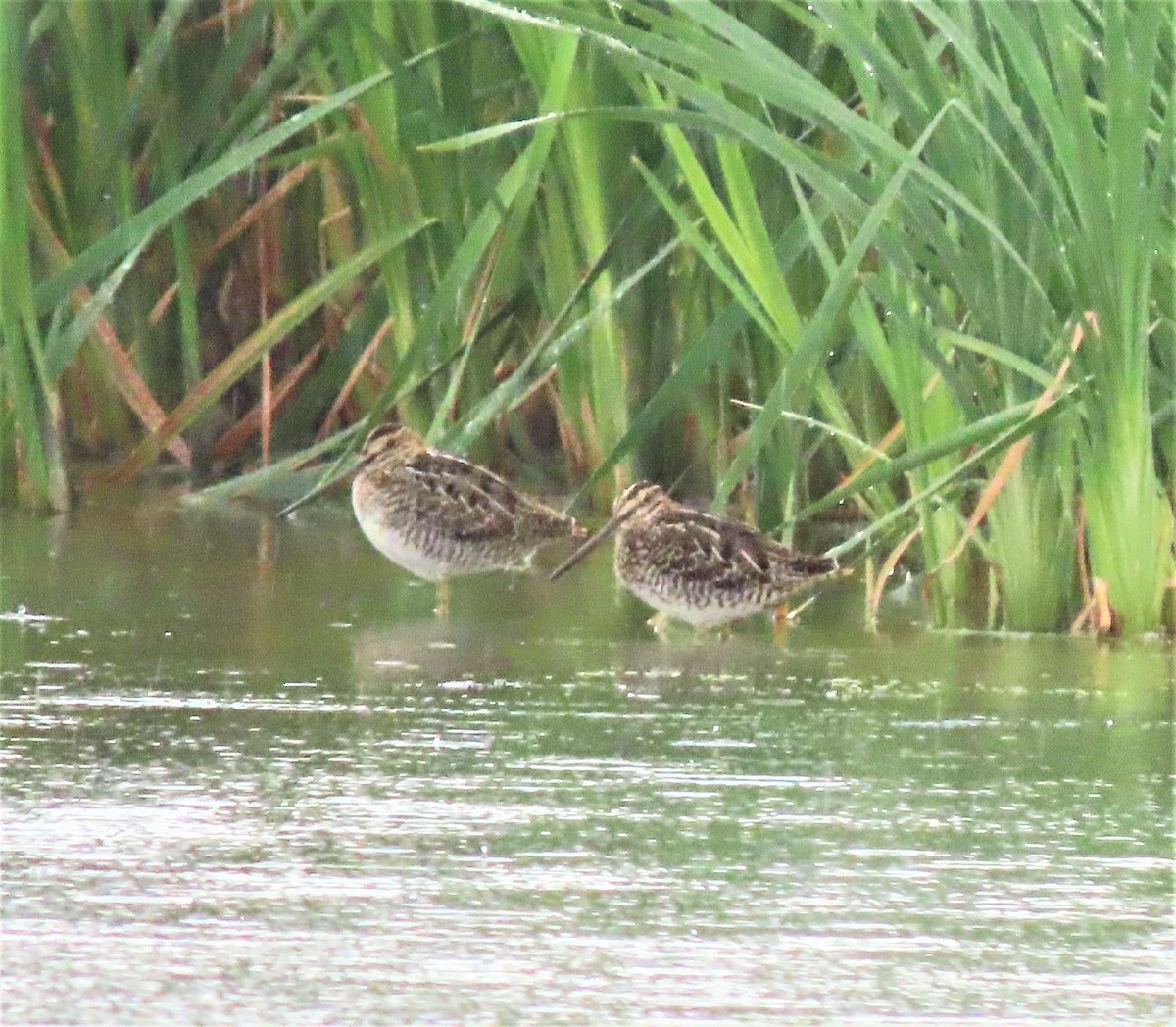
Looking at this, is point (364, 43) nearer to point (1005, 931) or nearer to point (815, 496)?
point (815, 496)

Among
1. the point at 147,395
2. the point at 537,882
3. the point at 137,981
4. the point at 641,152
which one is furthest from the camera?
the point at 147,395

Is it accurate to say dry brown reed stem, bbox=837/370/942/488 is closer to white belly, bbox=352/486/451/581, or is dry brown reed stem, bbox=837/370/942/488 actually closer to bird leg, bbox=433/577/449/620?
bird leg, bbox=433/577/449/620

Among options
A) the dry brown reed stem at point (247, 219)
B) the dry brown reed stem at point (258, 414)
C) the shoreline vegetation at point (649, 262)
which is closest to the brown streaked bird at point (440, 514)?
the shoreline vegetation at point (649, 262)

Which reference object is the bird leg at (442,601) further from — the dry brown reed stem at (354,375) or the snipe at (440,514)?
the dry brown reed stem at (354,375)

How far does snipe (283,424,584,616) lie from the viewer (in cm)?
584

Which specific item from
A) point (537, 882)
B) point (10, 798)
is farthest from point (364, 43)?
point (537, 882)

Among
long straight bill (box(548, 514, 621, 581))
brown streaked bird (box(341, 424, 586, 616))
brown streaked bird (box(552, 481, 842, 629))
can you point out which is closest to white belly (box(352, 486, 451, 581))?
brown streaked bird (box(341, 424, 586, 616))

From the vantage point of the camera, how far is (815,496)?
6.40 metres

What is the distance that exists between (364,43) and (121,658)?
220 centimetres

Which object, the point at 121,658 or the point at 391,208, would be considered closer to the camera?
the point at 121,658

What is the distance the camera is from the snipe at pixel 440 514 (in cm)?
584

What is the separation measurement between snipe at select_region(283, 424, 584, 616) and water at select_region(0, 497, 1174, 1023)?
669 mm

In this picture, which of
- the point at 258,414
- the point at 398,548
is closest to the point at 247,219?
the point at 258,414

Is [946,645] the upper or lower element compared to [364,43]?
lower
